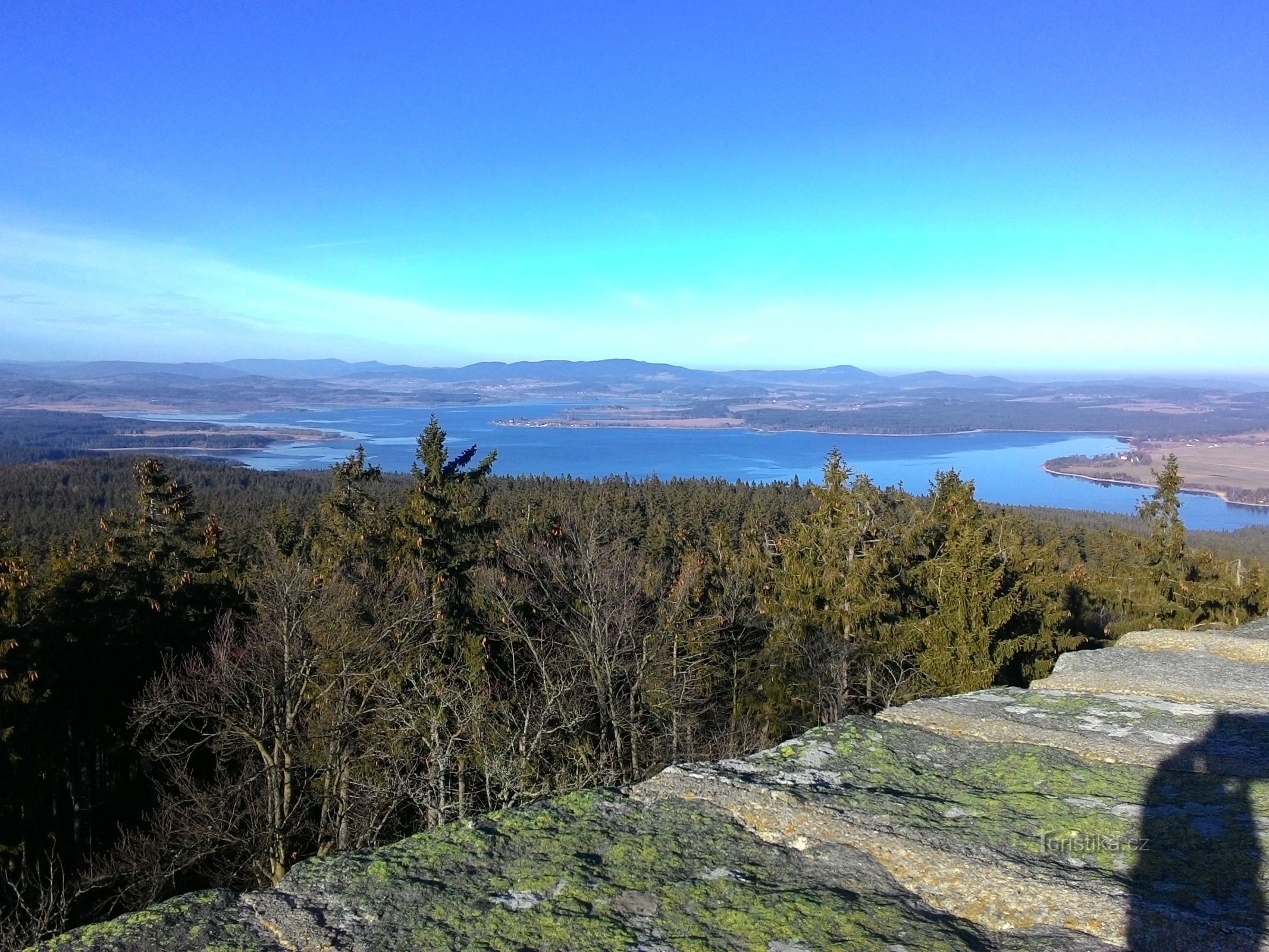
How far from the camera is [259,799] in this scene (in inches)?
578

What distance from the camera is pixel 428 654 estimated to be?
602 inches

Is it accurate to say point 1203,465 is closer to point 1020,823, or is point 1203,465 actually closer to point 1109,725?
point 1109,725

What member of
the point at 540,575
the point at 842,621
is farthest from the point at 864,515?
the point at 540,575

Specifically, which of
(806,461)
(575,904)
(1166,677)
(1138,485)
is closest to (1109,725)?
(1166,677)

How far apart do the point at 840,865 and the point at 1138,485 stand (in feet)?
467

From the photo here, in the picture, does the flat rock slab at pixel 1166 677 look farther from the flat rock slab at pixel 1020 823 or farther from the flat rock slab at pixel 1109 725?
the flat rock slab at pixel 1020 823

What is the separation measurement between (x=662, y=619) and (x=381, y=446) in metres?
164

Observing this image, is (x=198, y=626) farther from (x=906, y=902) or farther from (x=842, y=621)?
(x=906, y=902)

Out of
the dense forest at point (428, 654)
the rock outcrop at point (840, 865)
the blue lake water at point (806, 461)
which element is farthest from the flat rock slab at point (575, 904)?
the blue lake water at point (806, 461)

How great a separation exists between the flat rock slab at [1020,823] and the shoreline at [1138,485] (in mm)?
110634

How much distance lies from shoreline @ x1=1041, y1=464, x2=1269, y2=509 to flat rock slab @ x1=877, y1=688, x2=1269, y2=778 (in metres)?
110

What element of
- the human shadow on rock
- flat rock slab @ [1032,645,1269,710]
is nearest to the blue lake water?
flat rock slab @ [1032,645,1269,710]

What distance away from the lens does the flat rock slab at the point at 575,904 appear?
185 centimetres

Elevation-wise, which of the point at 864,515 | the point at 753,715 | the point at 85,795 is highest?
the point at 864,515
